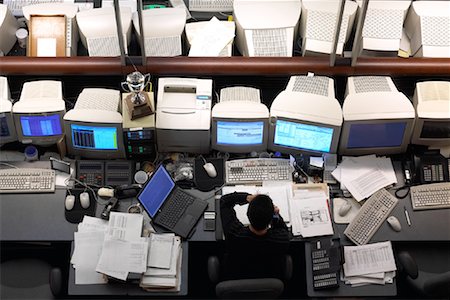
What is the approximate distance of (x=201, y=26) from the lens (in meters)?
4.41

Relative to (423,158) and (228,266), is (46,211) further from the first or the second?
(423,158)

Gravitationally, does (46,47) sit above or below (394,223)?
above

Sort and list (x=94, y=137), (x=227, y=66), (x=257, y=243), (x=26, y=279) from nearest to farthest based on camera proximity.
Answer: (x=257, y=243)
(x=26, y=279)
(x=94, y=137)
(x=227, y=66)

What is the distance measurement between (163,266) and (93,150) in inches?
35.2

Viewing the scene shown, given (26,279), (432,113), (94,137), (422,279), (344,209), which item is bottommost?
(26,279)

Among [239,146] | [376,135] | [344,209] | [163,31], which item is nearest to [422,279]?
[344,209]

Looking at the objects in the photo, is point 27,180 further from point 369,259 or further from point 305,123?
point 369,259

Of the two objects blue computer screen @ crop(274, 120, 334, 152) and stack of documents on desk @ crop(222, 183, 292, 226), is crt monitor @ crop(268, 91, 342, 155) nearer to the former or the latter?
blue computer screen @ crop(274, 120, 334, 152)

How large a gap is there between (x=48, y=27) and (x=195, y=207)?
1.71 meters

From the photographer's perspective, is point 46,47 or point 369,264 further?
point 46,47

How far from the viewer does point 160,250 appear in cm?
353

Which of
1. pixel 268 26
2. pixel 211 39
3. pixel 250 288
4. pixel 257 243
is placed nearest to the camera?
pixel 250 288

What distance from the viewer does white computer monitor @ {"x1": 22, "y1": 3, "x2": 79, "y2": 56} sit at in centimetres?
433

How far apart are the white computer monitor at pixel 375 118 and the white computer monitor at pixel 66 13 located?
1.95 m
